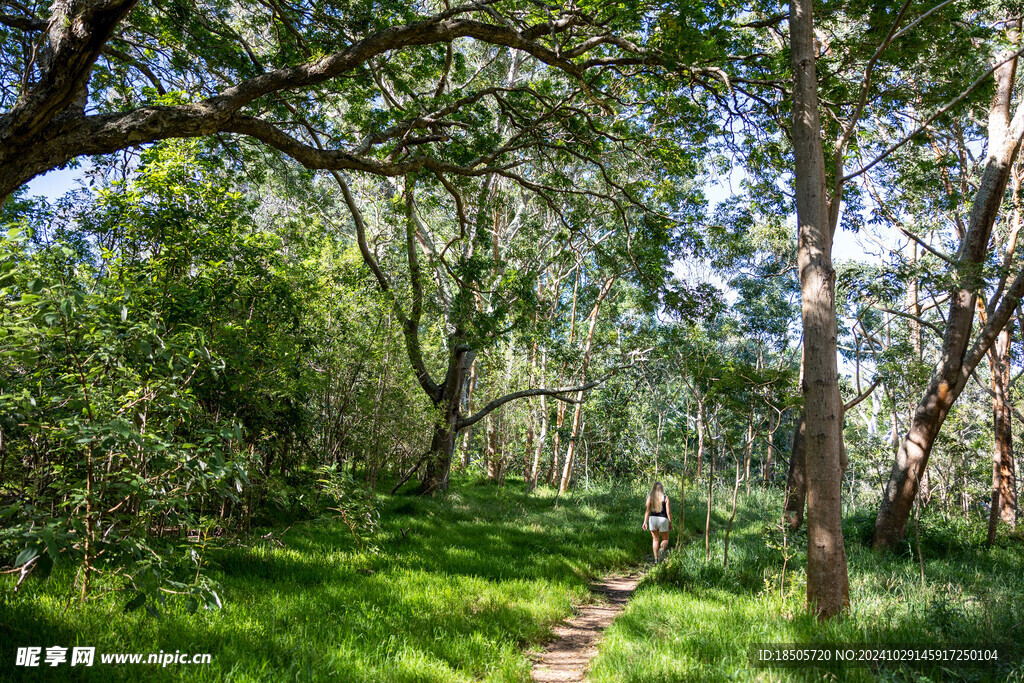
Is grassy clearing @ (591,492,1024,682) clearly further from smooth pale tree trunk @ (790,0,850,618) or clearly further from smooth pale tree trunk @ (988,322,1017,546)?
smooth pale tree trunk @ (988,322,1017,546)

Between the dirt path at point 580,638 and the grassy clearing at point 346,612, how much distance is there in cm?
18

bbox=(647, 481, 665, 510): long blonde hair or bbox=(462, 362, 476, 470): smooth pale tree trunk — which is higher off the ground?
bbox=(462, 362, 476, 470): smooth pale tree trunk

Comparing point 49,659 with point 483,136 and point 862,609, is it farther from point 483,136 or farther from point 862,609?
point 483,136

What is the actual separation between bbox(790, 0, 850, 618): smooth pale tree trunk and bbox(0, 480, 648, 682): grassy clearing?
2.60m

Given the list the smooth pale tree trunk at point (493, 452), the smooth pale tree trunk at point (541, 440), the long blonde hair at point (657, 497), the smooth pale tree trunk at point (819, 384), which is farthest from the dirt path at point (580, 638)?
the smooth pale tree trunk at point (493, 452)

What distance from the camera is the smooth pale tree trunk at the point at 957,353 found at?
855 centimetres

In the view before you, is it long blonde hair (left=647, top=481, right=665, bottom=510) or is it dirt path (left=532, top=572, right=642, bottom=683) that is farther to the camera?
long blonde hair (left=647, top=481, right=665, bottom=510)

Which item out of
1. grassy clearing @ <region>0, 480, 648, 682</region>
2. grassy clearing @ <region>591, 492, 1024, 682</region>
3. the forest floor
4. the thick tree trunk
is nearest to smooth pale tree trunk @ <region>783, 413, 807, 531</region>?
the forest floor

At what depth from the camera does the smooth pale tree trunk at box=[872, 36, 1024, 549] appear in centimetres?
855

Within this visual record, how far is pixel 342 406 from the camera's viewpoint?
9062mm

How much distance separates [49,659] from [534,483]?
50.4 ft

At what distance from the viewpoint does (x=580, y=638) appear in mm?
5449

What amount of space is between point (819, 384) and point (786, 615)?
2.22m

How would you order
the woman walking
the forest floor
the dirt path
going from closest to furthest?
1. the forest floor
2. the dirt path
3. the woman walking
